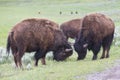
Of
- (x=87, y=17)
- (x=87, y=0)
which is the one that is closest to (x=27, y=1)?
(x=87, y=0)

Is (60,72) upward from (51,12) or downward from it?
upward

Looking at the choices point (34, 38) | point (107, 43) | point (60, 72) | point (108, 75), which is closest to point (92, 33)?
point (107, 43)

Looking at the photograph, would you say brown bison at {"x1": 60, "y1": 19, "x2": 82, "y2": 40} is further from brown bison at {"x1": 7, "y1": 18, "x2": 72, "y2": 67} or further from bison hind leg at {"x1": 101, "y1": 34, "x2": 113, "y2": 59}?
brown bison at {"x1": 7, "y1": 18, "x2": 72, "y2": 67}

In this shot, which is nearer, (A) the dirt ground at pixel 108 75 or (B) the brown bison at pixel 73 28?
(A) the dirt ground at pixel 108 75

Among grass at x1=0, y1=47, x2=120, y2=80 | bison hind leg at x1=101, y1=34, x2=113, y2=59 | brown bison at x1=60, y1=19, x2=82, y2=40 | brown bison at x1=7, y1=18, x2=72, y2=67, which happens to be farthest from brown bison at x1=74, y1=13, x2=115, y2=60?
brown bison at x1=60, y1=19, x2=82, y2=40

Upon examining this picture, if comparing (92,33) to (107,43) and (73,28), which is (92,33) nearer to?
(107,43)

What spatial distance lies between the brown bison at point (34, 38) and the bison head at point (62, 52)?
0.11 meters

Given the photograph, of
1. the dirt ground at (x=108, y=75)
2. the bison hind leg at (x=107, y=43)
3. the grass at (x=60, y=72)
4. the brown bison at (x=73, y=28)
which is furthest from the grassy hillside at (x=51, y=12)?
the dirt ground at (x=108, y=75)

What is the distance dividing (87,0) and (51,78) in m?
70.2

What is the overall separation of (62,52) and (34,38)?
70.0 inches

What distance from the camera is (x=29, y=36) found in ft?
48.0

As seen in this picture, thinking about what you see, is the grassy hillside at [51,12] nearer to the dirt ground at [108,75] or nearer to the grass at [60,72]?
the grass at [60,72]

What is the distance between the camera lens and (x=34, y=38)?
14828 mm

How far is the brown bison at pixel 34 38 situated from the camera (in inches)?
571
